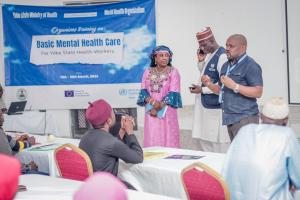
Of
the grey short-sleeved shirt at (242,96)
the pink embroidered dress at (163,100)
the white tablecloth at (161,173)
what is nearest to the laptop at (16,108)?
the pink embroidered dress at (163,100)

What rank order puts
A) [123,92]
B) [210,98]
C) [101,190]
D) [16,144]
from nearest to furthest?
[101,190], [16,144], [210,98], [123,92]

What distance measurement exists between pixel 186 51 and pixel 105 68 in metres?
1.23

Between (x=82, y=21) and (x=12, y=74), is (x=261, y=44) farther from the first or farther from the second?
(x=12, y=74)

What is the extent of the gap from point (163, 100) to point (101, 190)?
3273mm

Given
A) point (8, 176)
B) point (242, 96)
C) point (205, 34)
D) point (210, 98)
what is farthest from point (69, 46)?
point (8, 176)

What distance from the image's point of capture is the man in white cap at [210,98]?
439 centimetres

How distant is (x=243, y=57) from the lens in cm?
374

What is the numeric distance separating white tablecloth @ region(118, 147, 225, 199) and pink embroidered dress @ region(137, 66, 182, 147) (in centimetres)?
111

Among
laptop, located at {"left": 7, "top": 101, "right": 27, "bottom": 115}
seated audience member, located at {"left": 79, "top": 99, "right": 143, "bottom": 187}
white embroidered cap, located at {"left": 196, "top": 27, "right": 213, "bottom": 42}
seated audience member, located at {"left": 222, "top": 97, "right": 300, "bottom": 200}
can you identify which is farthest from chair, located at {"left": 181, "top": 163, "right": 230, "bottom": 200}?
laptop, located at {"left": 7, "top": 101, "right": 27, "bottom": 115}

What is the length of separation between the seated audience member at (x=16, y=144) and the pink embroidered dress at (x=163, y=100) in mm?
1139

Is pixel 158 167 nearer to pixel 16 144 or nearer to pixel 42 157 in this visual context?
pixel 42 157

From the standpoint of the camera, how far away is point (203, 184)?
2395 mm

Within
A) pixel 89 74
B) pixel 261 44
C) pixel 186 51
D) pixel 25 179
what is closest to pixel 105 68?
pixel 89 74

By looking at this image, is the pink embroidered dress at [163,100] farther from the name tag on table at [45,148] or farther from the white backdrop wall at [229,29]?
the white backdrop wall at [229,29]
